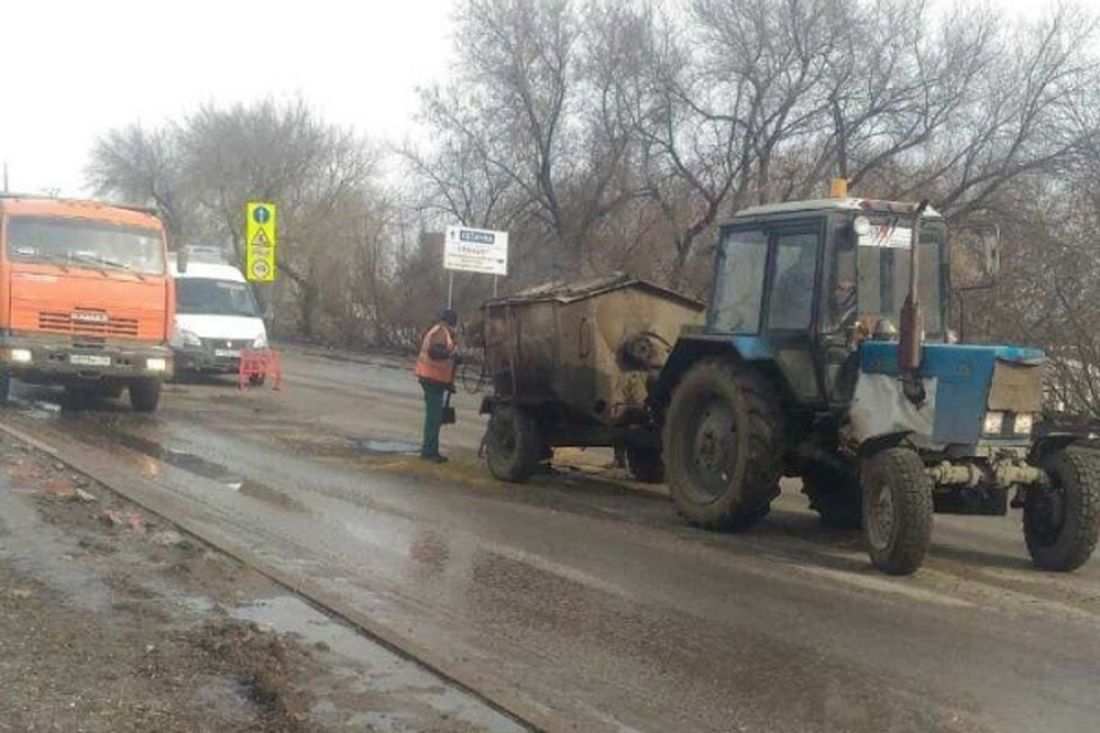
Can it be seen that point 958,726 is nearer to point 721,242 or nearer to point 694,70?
point 721,242

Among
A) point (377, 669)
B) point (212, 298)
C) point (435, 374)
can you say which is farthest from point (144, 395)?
point (377, 669)

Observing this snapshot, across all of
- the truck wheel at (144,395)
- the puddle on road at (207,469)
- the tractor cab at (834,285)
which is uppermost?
the tractor cab at (834,285)

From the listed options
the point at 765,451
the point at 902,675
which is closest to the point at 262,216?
the point at 765,451

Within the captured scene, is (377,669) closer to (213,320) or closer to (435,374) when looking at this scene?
(435,374)

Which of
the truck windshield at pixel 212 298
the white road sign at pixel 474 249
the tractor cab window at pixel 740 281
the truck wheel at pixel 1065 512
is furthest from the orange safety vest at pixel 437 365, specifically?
the white road sign at pixel 474 249

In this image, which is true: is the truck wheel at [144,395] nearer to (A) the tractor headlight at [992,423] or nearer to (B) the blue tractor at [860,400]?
(B) the blue tractor at [860,400]

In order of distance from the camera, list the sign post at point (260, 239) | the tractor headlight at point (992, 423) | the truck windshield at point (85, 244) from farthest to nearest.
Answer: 1. the sign post at point (260, 239)
2. the truck windshield at point (85, 244)
3. the tractor headlight at point (992, 423)

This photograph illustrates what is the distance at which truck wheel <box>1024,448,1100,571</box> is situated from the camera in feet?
26.9

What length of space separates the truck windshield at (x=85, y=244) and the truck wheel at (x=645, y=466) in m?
7.42

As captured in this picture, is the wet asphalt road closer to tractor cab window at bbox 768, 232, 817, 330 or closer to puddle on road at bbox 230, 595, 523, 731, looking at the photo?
puddle on road at bbox 230, 595, 523, 731

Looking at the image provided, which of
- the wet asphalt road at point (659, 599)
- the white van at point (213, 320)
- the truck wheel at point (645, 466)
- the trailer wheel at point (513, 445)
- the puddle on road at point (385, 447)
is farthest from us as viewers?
the white van at point (213, 320)

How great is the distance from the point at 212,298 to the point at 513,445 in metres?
12.7

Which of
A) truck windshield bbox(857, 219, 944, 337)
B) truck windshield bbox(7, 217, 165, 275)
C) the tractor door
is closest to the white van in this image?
truck windshield bbox(7, 217, 165, 275)

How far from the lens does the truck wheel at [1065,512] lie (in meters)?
8.20
